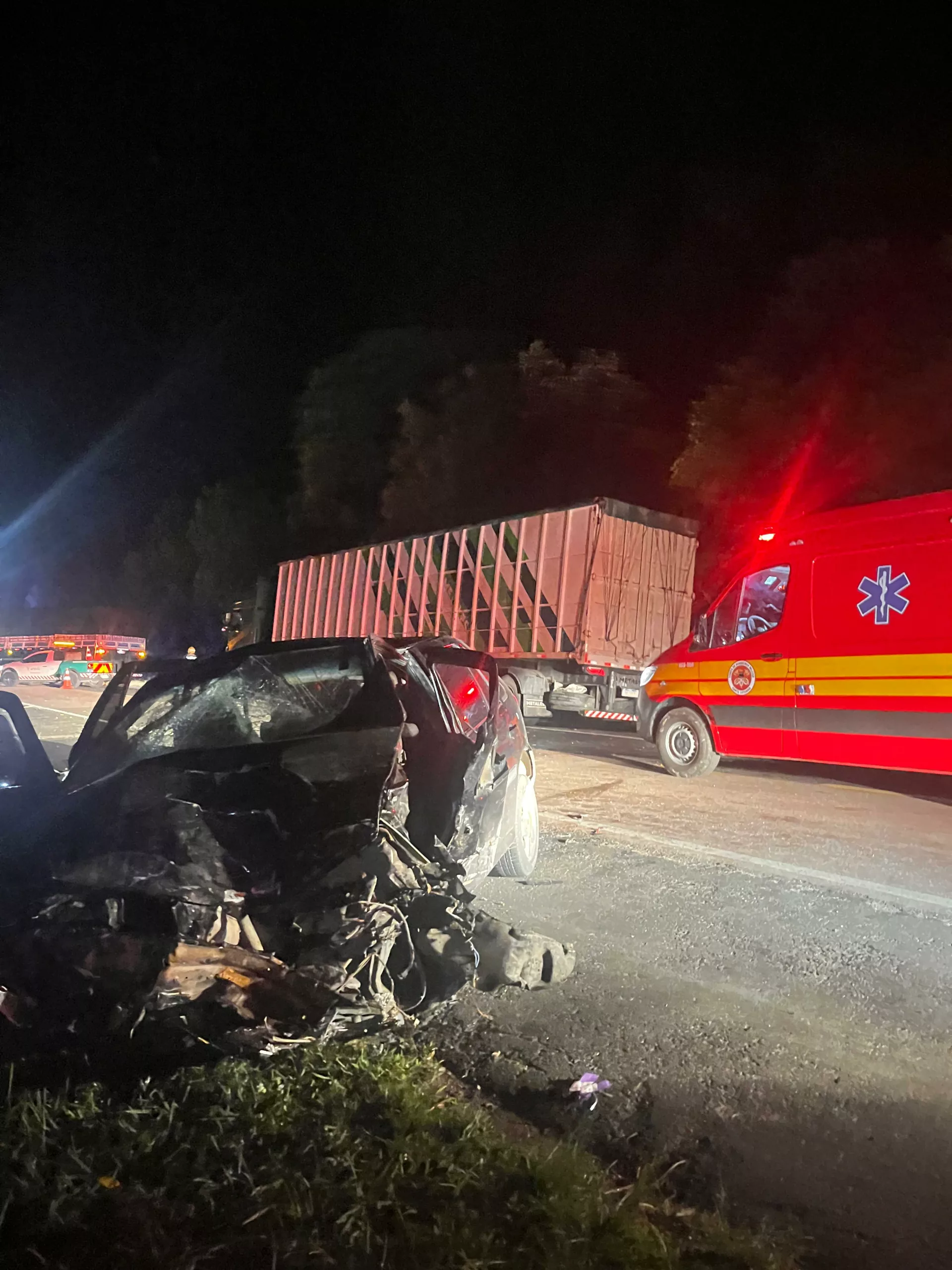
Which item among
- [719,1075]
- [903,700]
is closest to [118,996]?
[719,1075]

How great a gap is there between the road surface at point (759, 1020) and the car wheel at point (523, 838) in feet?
0.40

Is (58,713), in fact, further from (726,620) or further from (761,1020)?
(761,1020)

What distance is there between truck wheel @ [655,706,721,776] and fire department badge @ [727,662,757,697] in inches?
23.3

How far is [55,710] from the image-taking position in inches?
646

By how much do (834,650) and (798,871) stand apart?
2.86 meters

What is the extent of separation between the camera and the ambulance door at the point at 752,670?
8.02 meters

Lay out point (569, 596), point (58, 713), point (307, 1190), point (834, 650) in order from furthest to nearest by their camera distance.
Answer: point (58, 713)
point (569, 596)
point (834, 650)
point (307, 1190)

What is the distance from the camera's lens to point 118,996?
2707 mm

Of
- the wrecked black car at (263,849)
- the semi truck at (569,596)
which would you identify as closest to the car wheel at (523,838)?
the wrecked black car at (263,849)

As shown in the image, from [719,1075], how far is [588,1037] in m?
0.48

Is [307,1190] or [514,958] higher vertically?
[514,958]

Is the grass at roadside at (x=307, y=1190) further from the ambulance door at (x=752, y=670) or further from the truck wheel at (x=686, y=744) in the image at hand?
the truck wheel at (x=686, y=744)

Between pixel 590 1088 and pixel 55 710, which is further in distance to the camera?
pixel 55 710

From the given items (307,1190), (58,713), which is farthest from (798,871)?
(58,713)
